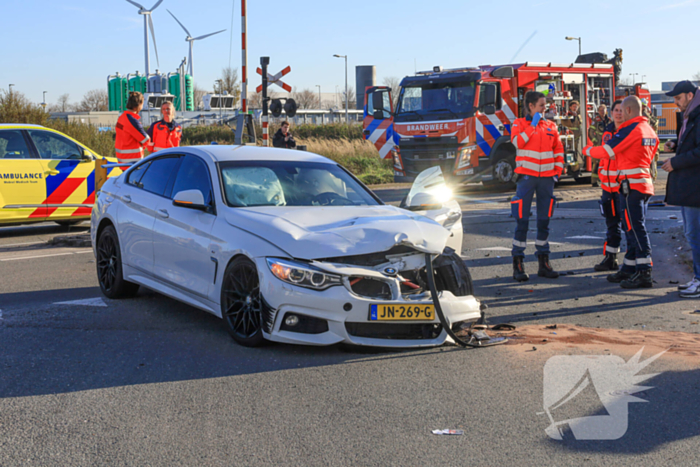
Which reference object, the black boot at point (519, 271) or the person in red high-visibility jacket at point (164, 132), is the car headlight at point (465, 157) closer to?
the person in red high-visibility jacket at point (164, 132)

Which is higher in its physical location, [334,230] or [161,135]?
[161,135]

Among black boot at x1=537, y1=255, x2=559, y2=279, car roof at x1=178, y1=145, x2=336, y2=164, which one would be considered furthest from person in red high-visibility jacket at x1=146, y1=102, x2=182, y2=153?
black boot at x1=537, y1=255, x2=559, y2=279

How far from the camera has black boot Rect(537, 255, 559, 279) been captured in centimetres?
852

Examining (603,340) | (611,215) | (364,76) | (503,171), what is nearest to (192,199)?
(603,340)

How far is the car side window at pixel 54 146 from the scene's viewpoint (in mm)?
12305

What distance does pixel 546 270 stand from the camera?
28.0 ft

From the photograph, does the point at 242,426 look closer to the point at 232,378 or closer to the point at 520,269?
the point at 232,378

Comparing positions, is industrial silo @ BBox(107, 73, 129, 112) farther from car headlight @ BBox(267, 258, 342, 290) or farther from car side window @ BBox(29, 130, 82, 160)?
car headlight @ BBox(267, 258, 342, 290)

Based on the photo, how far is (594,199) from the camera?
17.4 meters

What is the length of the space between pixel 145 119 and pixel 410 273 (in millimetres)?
57096

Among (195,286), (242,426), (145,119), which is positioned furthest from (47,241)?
(145,119)

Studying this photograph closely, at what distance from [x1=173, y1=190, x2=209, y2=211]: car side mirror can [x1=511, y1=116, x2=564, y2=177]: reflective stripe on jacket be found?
380 centimetres

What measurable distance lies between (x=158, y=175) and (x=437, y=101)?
12.4m

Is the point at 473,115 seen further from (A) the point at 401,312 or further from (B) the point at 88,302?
(A) the point at 401,312
